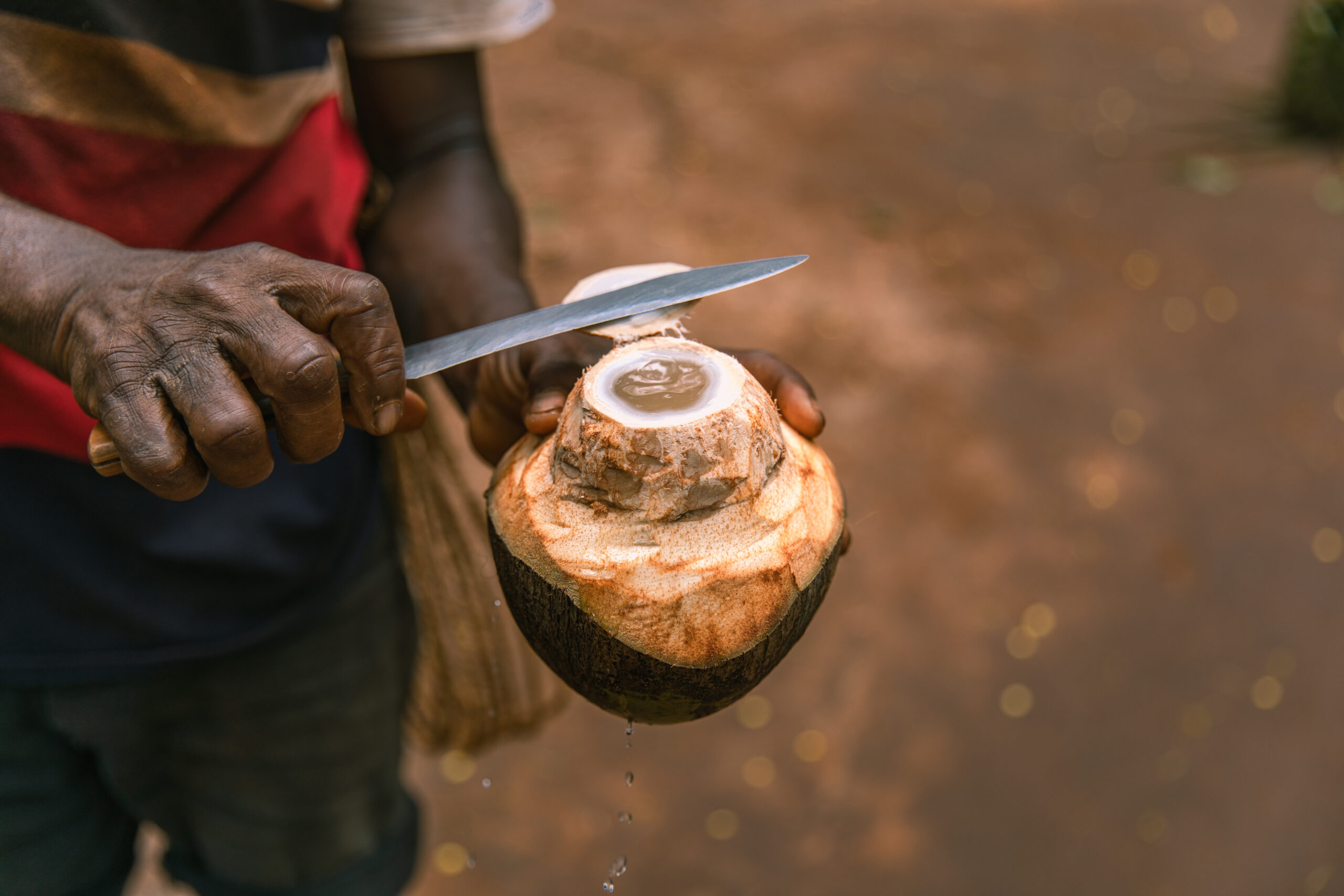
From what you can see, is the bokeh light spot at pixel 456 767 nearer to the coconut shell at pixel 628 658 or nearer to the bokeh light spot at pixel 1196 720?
the coconut shell at pixel 628 658

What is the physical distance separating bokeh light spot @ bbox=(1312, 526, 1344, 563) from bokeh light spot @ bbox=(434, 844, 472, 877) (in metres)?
3.60

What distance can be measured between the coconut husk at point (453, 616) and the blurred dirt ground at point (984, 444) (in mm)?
527

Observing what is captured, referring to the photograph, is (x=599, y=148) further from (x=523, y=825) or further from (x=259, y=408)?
(x=259, y=408)

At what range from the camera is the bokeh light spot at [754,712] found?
3449 millimetres

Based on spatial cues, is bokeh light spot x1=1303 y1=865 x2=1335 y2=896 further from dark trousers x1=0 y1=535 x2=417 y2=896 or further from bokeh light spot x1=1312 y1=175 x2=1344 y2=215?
bokeh light spot x1=1312 y1=175 x2=1344 y2=215

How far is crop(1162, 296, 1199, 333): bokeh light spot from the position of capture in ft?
16.2

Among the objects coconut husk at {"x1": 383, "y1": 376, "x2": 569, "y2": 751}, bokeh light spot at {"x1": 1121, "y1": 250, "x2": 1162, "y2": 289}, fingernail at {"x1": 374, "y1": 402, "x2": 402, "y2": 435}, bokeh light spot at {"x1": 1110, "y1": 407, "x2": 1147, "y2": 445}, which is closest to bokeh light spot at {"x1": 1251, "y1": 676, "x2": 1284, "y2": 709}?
bokeh light spot at {"x1": 1110, "y1": 407, "x2": 1147, "y2": 445}

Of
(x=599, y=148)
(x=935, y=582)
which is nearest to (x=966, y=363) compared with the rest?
(x=935, y=582)

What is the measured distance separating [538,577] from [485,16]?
3.70ft

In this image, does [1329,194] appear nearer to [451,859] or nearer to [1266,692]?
[1266,692]

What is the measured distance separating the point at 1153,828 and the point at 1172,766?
26cm

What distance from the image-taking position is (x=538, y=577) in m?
1.37

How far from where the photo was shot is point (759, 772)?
3.34 m

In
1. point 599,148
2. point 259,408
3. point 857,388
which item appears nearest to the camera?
point 259,408
